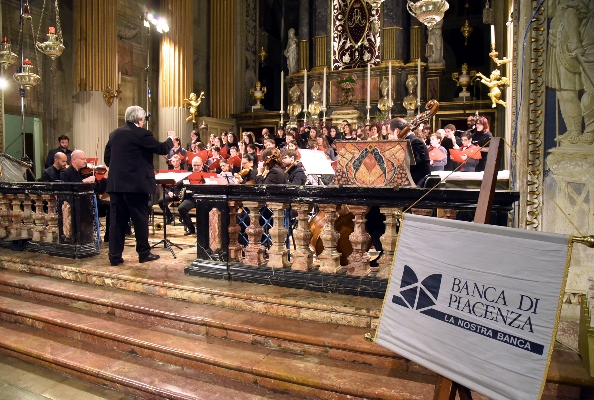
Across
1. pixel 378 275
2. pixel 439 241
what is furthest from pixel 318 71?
pixel 439 241

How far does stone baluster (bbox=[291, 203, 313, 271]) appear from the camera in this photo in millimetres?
3990

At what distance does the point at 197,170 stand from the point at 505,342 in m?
5.83

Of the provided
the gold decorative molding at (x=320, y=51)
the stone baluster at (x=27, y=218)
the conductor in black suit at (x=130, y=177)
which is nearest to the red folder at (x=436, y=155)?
the conductor in black suit at (x=130, y=177)

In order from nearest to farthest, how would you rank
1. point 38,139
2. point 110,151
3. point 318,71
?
1. point 110,151
2. point 38,139
3. point 318,71

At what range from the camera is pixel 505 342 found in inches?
66.7

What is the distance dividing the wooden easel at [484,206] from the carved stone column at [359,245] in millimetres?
1807

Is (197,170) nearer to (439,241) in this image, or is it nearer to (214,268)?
(214,268)

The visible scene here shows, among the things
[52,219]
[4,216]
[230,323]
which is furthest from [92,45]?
[230,323]

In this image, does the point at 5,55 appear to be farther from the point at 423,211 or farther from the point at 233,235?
the point at 423,211

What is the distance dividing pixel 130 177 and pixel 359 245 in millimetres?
2653

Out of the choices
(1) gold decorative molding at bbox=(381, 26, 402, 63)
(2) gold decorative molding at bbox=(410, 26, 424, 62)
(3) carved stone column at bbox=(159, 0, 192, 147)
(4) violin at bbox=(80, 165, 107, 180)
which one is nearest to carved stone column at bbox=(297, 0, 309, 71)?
(1) gold decorative molding at bbox=(381, 26, 402, 63)

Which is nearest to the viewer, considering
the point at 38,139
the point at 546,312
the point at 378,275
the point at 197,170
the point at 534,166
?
the point at 546,312

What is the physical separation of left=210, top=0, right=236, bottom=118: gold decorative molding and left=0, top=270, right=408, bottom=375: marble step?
37.3 ft

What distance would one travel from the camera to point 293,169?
19.5 feet
